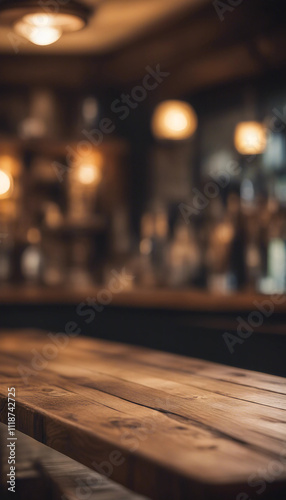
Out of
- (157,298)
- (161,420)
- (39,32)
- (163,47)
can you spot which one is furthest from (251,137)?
(161,420)

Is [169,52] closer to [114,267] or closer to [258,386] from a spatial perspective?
[114,267]

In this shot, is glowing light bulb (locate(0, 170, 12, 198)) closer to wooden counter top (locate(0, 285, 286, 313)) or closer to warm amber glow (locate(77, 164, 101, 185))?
warm amber glow (locate(77, 164, 101, 185))

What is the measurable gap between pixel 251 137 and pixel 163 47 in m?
1.05

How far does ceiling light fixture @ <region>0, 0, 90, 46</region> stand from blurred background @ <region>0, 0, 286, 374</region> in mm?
11

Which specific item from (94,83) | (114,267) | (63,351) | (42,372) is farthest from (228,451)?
(94,83)

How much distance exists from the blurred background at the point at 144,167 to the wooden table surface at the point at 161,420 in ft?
5.02

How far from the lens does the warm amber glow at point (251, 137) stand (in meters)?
5.00

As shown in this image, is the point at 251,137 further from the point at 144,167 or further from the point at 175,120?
the point at 144,167

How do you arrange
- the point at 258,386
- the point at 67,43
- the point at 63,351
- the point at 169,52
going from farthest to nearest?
the point at 67,43
the point at 169,52
the point at 63,351
the point at 258,386

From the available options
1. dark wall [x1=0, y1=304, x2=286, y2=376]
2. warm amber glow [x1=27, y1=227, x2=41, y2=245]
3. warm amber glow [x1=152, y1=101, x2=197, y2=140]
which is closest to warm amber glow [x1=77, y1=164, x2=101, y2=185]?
warm amber glow [x1=27, y1=227, x2=41, y2=245]

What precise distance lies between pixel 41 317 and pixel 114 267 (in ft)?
4.19

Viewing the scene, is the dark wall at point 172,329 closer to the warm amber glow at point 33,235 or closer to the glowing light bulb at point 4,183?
the warm amber glow at point 33,235

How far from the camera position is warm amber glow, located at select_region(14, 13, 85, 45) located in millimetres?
Answer: 3797

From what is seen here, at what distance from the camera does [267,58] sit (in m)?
4.80
